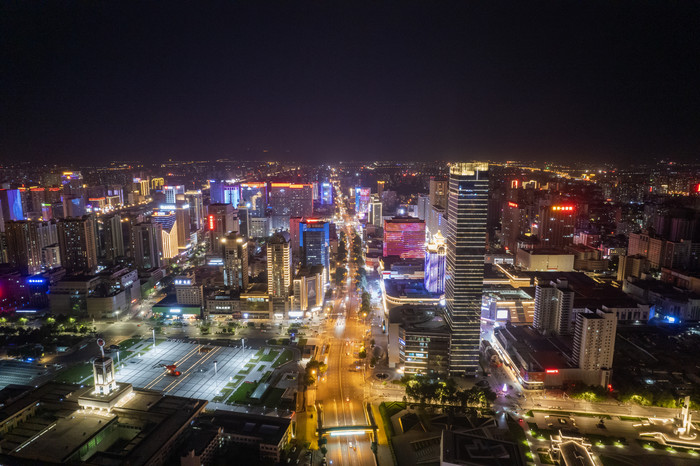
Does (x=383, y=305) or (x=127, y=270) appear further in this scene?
(x=127, y=270)

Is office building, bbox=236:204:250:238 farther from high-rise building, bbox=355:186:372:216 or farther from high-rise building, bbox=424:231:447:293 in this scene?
high-rise building, bbox=424:231:447:293

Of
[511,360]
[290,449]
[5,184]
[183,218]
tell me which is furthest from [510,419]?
[5,184]

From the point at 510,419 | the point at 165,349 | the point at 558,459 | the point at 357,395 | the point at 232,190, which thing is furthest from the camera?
the point at 232,190

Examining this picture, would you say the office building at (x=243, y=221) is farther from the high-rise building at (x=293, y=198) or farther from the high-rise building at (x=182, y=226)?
the high-rise building at (x=293, y=198)

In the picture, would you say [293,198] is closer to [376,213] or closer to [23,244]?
[376,213]

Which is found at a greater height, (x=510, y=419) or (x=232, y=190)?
(x=232, y=190)

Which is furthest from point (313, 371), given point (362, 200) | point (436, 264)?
point (362, 200)

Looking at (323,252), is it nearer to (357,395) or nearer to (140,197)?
(357,395)
